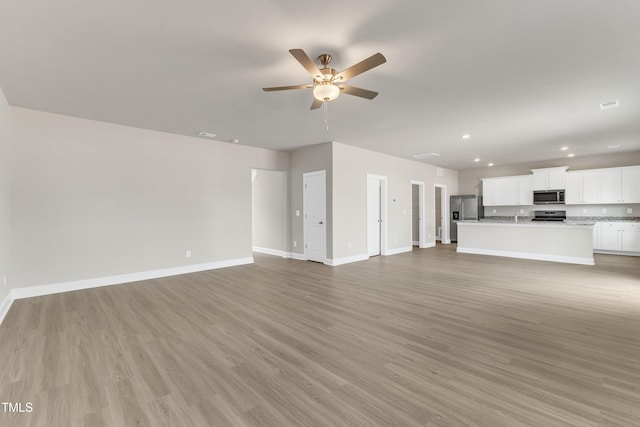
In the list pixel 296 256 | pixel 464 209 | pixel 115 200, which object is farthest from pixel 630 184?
pixel 115 200

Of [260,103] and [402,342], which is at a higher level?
[260,103]

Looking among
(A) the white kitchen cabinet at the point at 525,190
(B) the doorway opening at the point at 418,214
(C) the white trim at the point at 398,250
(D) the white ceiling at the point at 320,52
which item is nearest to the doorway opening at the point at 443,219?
(B) the doorway opening at the point at 418,214

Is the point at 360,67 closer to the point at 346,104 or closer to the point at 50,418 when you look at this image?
the point at 346,104

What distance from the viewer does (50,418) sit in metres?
1.68

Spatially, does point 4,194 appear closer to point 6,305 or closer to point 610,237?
point 6,305

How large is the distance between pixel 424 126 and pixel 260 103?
9.66ft

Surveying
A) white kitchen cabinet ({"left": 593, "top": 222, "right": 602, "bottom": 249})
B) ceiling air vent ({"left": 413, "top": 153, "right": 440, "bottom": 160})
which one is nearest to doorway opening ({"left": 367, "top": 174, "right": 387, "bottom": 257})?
ceiling air vent ({"left": 413, "top": 153, "right": 440, "bottom": 160})

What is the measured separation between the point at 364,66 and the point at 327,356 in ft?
8.24

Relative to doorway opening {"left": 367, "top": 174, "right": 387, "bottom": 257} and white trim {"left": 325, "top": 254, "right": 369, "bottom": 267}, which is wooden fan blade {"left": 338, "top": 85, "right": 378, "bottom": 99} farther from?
doorway opening {"left": 367, "top": 174, "right": 387, "bottom": 257}

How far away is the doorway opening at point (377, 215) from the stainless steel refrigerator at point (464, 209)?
356 centimetres

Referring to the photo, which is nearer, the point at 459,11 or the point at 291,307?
the point at 459,11

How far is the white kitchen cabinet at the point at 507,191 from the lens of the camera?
8.97 m

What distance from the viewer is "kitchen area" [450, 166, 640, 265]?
6.56 m

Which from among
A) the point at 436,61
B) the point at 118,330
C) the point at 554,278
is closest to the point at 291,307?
the point at 118,330
